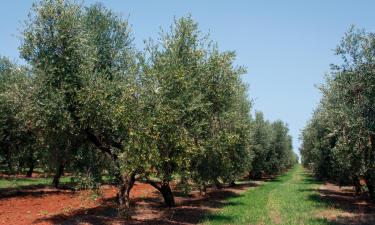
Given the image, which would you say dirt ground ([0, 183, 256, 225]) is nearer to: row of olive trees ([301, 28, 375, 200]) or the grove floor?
the grove floor

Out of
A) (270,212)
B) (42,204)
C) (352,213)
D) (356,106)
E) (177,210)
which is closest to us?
(356,106)

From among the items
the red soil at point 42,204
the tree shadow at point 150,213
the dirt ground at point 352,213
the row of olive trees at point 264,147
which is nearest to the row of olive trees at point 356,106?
the dirt ground at point 352,213

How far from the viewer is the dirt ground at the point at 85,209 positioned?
24.0 metres

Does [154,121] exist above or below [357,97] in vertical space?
below

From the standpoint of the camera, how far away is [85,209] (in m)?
28.9

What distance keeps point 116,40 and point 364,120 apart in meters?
16.4

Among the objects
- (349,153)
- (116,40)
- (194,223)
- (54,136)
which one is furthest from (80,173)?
(349,153)

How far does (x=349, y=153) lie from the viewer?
24.5 meters

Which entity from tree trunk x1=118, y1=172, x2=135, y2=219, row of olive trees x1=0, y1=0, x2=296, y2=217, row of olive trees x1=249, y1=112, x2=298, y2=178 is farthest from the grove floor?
row of olive trees x1=249, y1=112, x2=298, y2=178

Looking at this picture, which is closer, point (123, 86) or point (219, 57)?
point (123, 86)

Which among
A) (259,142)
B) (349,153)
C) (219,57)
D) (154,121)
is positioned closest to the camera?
(154,121)

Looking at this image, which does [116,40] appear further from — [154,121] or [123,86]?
[154,121]

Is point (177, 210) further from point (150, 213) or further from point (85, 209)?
point (85, 209)

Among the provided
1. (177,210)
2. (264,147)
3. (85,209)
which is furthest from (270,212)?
(264,147)
